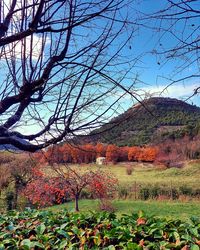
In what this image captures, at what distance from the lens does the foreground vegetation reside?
9.37 feet

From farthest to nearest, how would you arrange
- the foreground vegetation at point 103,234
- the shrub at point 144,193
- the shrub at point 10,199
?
the shrub at point 144,193
the shrub at point 10,199
the foreground vegetation at point 103,234

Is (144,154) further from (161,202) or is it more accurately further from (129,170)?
(161,202)

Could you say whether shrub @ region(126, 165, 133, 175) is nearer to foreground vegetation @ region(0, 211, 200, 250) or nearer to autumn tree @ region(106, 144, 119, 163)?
autumn tree @ region(106, 144, 119, 163)

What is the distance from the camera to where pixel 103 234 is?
3150mm

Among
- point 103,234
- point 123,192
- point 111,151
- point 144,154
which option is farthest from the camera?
point 144,154

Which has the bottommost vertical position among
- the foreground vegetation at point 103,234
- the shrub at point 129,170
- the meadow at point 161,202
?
the meadow at point 161,202

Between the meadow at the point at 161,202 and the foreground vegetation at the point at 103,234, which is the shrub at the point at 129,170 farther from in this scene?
the foreground vegetation at the point at 103,234

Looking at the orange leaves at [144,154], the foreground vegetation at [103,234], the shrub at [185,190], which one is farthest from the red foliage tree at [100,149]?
the orange leaves at [144,154]

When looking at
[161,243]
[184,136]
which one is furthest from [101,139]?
[184,136]

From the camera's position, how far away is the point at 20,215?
14.3 feet

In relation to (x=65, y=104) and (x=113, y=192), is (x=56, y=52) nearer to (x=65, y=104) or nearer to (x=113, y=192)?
(x=65, y=104)

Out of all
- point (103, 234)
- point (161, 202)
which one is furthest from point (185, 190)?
point (103, 234)

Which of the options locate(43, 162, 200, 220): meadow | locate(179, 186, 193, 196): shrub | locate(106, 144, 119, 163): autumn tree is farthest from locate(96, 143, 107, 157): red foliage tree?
locate(179, 186, 193, 196): shrub

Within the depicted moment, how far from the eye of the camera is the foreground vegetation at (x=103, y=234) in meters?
2.86
